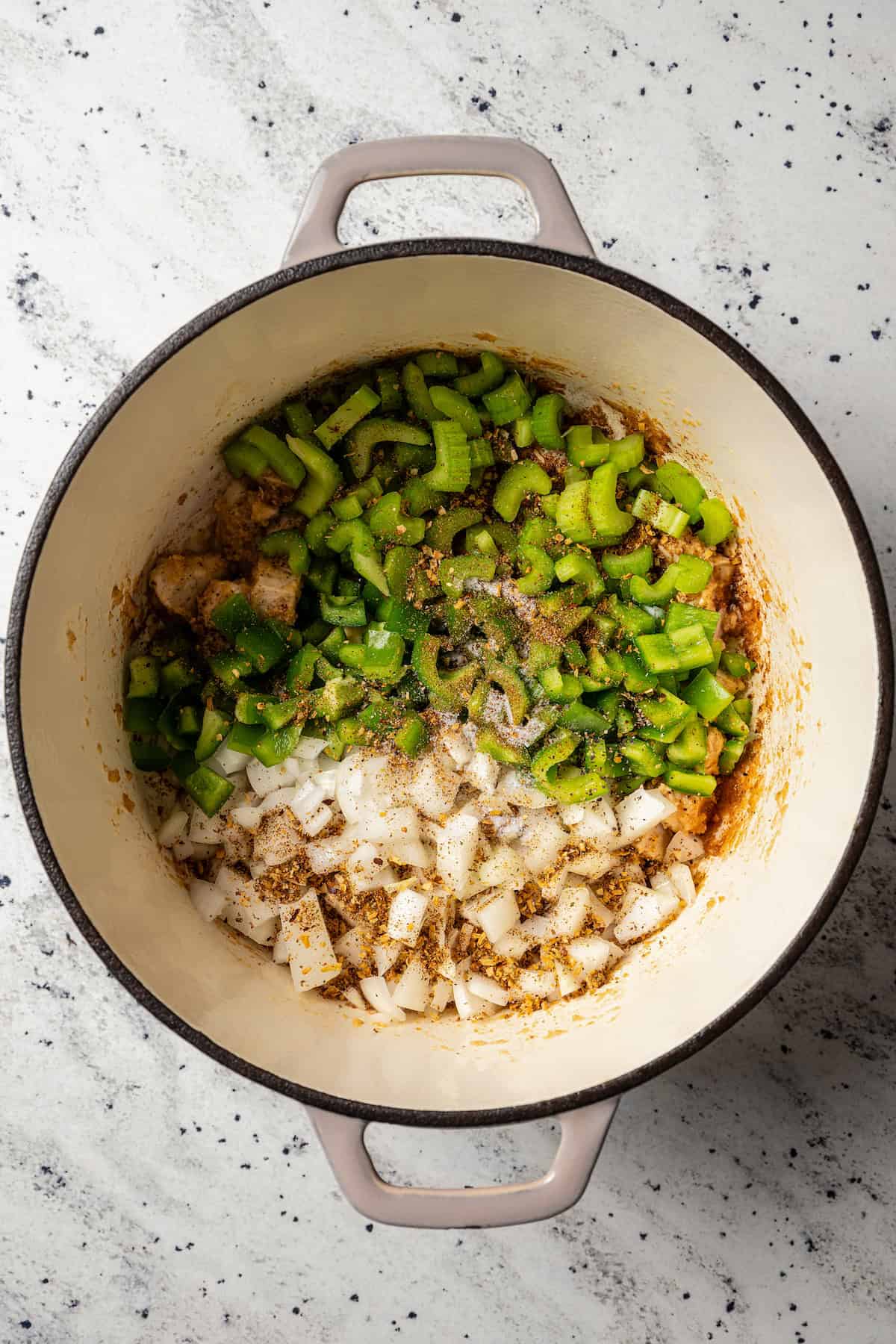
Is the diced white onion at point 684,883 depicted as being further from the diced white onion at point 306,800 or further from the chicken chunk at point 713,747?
the diced white onion at point 306,800

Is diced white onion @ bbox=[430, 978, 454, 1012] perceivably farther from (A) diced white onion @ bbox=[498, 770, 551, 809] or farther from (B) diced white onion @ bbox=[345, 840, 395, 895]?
(A) diced white onion @ bbox=[498, 770, 551, 809]

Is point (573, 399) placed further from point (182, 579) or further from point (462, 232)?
point (182, 579)

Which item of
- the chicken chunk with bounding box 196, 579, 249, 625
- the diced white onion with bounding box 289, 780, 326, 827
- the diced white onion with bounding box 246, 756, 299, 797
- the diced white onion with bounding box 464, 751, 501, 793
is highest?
the chicken chunk with bounding box 196, 579, 249, 625

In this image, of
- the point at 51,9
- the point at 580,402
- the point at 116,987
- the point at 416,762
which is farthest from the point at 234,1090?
the point at 51,9

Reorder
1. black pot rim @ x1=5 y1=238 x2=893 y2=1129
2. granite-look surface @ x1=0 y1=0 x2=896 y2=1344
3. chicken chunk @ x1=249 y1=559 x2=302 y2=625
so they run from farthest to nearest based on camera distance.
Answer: granite-look surface @ x1=0 y1=0 x2=896 y2=1344
chicken chunk @ x1=249 y1=559 x2=302 y2=625
black pot rim @ x1=5 y1=238 x2=893 y2=1129

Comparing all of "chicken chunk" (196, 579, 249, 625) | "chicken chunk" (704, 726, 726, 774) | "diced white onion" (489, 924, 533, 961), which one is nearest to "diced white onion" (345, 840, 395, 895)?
"diced white onion" (489, 924, 533, 961)

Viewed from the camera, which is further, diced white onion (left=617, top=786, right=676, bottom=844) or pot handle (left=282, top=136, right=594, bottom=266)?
diced white onion (left=617, top=786, right=676, bottom=844)

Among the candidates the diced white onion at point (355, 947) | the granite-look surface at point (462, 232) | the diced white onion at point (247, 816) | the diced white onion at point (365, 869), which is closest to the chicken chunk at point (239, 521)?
the granite-look surface at point (462, 232)

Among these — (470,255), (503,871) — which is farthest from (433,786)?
(470,255)
